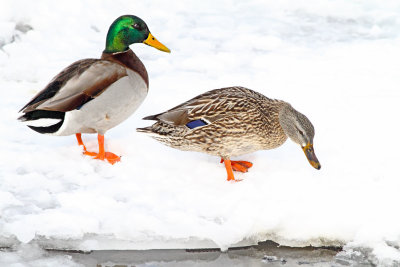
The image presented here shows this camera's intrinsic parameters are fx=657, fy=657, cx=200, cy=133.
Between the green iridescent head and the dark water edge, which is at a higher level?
the green iridescent head

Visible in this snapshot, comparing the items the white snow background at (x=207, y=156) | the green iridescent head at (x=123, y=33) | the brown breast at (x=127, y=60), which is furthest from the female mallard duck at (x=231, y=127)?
the green iridescent head at (x=123, y=33)

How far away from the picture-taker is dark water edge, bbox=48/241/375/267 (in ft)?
12.5

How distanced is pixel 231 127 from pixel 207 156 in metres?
0.56

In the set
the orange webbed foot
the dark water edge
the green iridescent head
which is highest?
the green iridescent head

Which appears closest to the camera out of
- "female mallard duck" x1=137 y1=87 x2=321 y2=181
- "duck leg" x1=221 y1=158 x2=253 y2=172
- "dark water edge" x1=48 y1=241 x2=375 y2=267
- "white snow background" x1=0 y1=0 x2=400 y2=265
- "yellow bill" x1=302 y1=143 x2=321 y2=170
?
"dark water edge" x1=48 y1=241 x2=375 y2=267

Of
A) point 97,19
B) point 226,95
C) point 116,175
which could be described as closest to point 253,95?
point 226,95

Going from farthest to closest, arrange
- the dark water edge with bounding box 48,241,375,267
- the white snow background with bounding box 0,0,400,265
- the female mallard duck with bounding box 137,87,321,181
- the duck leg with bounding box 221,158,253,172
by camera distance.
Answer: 1. the duck leg with bounding box 221,158,253,172
2. the female mallard duck with bounding box 137,87,321,181
3. the white snow background with bounding box 0,0,400,265
4. the dark water edge with bounding box 48,241,375,267

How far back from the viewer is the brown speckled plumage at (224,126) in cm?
450

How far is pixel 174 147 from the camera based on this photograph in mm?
4684

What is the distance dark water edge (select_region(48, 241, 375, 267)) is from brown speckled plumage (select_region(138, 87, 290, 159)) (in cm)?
83

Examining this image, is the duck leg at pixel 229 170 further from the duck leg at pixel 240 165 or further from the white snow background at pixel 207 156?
the duck leg at pixel 240 165

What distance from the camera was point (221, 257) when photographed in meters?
3.89

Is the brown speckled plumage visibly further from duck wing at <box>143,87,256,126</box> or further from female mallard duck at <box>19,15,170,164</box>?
female mallard duck at <box>19,15,170,164</box>

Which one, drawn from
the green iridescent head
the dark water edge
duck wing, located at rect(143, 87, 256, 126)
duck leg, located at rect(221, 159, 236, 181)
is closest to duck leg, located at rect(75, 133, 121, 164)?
duck wing, located at rect(143, 87, 256, 126)
